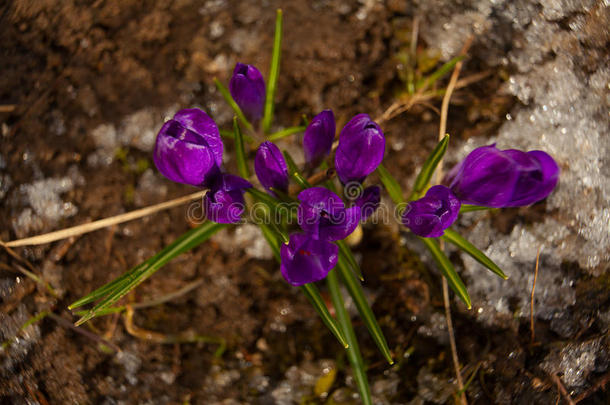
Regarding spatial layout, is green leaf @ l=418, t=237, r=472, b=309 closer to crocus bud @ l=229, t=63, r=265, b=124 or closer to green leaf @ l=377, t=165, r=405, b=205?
green leaf @ l=377, t=165, r=405, b=205

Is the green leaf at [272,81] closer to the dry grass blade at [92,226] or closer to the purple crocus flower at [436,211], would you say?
the dry grass blade at [92,226]

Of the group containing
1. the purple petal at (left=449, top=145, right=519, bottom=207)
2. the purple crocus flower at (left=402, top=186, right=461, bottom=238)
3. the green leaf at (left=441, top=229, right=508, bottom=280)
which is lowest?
the green leaf at (left=441, top=229, right=508, bottom=280)

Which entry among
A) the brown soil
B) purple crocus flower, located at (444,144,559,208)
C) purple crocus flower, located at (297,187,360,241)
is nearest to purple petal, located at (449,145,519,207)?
purple crocus flower, located at (444,144,559,208)

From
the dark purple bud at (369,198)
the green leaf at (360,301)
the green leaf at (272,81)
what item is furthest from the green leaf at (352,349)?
the green leaf at (272,81)

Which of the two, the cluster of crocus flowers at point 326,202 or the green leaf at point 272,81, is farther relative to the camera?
the green leaf at point 272,81

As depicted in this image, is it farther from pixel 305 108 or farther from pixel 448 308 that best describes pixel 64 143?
pixel 448 308

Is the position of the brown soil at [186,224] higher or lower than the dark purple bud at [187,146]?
lower

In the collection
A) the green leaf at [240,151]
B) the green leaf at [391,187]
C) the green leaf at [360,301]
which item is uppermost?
the green leaf at [240,151]
